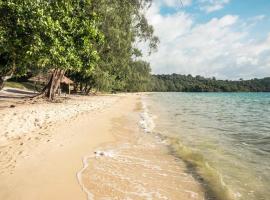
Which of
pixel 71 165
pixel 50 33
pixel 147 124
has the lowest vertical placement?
pixel 147 124

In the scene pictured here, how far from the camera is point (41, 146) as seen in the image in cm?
884

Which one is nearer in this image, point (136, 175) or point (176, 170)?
point (136, 175)

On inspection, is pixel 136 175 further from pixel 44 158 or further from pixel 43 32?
pixel 43 32

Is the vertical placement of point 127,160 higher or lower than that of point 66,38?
lower

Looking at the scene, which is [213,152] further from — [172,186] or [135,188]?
[135,188]

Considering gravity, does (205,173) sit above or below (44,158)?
below

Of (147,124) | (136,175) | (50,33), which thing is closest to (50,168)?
(136,175)

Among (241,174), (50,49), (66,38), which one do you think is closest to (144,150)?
(241,174)

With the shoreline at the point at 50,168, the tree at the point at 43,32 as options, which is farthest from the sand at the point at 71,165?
the tree at the point at 43,32

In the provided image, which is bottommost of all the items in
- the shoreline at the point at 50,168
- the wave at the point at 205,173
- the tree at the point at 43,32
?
the wave at the point at 205,173

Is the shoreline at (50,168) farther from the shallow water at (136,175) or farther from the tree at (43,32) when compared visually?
the tree at (43,32)

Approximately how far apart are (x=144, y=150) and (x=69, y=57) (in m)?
8.04

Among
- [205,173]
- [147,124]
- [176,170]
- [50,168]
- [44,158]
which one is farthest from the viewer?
[147,124]

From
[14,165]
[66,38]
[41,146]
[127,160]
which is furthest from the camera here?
[66,38]
